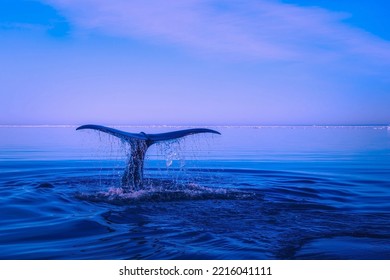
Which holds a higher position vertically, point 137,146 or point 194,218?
point 137,146

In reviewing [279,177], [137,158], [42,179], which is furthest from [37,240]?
[279,177]

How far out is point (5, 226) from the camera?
691 cm

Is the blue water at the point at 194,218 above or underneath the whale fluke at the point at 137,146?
underneath

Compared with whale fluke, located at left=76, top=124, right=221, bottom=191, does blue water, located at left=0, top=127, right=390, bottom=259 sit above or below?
below

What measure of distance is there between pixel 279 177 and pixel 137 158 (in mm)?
5384

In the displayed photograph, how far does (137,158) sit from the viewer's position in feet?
33.9

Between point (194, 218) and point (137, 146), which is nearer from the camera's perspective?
point (194, 218)

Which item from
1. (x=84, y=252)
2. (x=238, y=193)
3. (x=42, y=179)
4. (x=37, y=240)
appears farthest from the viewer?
(x=42, y=179)

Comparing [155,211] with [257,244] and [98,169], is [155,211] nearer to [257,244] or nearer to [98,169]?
[257,244]

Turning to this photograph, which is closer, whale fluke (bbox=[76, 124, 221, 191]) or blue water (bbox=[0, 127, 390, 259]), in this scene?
blue water (bbox=[0, 127, 390, 259])

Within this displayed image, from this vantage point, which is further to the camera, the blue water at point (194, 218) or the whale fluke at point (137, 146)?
the whale fluke at point (137, 146)

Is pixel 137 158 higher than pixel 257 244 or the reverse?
higher
